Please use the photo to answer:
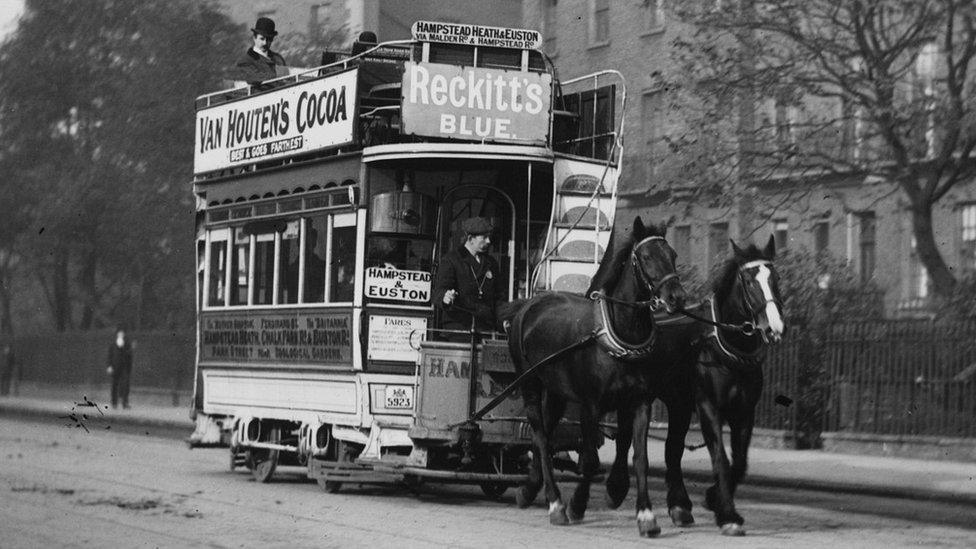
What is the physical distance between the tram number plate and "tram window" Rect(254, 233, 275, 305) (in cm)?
269

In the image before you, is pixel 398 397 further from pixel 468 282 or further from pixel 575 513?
pixel 575 513

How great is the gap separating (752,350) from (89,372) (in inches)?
1522

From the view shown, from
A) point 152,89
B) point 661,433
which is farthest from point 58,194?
point 661,433

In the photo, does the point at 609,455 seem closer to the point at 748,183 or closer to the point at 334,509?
the point at 748,183

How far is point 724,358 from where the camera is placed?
12758 millimetres

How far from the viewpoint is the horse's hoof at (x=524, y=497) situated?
14.2 m

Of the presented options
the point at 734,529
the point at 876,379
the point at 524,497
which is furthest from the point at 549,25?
the point at 734,529

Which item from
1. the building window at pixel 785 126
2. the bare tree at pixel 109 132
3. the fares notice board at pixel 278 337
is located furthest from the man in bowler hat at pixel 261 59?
the bare tree at pixel 109 132

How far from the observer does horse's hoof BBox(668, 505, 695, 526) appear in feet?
42.3

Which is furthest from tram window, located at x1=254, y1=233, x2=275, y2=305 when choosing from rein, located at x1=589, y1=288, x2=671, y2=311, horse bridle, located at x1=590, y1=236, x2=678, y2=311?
horse bridle, located at x1=590, y1=236, x2=678, y2=311

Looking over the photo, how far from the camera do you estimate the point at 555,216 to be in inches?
584

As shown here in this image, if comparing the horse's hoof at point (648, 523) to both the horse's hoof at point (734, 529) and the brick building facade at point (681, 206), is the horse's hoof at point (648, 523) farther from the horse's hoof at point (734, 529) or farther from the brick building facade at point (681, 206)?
the brick building facade at point (681, 206)

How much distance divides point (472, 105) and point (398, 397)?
2.68 m

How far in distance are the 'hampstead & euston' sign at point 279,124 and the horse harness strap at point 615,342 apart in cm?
408
